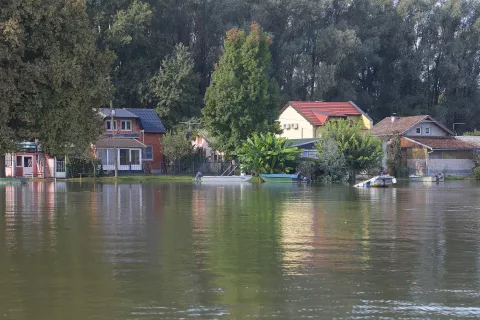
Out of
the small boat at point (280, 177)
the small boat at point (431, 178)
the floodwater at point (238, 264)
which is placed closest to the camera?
the floodwater at point (238, 264)

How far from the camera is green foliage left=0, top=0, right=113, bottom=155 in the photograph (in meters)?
43.0

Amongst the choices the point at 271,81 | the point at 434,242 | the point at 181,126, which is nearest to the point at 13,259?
the point at 434,242

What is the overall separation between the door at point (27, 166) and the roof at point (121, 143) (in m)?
6.30

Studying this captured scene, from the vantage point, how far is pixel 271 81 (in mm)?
77125

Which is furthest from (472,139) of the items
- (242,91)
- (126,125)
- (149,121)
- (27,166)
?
(27,166)

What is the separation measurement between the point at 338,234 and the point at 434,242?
2.95m

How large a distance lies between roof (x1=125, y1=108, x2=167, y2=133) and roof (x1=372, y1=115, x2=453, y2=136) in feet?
74.8

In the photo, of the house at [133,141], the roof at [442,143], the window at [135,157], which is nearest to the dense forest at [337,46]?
the house at [133,141]

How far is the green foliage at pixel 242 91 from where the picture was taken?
74562 millimetres

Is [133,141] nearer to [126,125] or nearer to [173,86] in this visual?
[126,125]

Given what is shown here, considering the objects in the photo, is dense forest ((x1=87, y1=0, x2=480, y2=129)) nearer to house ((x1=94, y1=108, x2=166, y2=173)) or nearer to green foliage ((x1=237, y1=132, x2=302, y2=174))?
house ((x1=94, y1=108, x2=166, y2=173))

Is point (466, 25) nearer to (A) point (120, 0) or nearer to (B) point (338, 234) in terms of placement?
(A) point (120, 0)

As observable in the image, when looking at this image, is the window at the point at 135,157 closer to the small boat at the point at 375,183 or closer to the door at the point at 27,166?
the door at the point at 27,166

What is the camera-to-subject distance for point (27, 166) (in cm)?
7512
